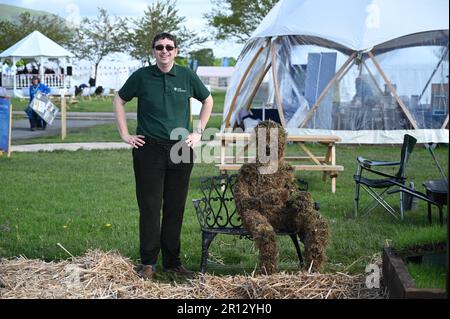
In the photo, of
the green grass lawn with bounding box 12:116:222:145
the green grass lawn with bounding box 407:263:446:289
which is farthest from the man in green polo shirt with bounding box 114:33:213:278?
the green grass lawn with bounding box 12:116:222:145

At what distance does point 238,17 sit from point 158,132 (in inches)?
1219

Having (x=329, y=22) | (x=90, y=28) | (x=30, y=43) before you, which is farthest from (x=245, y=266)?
(x=90, y=28)

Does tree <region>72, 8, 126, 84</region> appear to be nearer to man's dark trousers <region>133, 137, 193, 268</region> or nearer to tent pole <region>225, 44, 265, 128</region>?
tent pole <region>225, 44, 265, 128</region>

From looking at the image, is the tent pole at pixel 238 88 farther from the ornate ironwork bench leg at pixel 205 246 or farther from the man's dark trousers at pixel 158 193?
the ornate ironwork bench leg at pixel 205 246

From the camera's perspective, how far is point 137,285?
529cm

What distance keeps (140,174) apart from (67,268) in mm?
951

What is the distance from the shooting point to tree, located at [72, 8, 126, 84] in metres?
46.5

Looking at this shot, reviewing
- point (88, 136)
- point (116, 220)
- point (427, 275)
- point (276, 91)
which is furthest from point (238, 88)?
point (427, 275)

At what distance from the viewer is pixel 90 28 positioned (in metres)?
47.6

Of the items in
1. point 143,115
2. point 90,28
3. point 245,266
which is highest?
point 90,28

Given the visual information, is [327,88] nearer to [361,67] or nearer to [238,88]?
[361,67]

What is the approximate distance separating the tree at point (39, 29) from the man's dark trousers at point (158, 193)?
33.6m

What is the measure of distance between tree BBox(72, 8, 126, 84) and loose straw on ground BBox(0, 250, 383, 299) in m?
41.1
